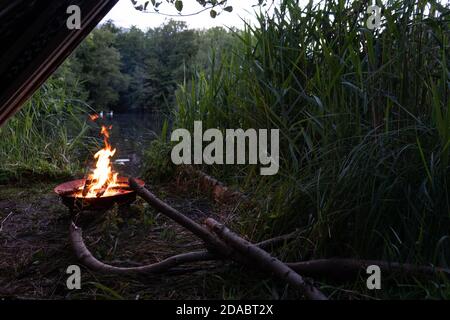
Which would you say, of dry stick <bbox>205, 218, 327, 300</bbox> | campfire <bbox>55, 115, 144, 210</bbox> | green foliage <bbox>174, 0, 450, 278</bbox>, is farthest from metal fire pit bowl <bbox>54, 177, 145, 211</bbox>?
dry stick <bbox>205, 218, 327, 300</bbox>

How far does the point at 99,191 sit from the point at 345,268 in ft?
4.65

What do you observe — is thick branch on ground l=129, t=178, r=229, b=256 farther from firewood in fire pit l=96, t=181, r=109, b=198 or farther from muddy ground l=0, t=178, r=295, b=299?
firewood in fire pit l=96, t=181, r=109, b=198

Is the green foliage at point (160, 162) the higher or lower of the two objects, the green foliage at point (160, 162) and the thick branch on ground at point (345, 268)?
the higher

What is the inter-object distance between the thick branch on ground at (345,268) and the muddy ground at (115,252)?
10 cm

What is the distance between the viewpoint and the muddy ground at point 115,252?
1.32 meters

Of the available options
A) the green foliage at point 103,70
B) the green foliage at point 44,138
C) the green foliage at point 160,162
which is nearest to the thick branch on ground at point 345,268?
the green foliage at point 160,162

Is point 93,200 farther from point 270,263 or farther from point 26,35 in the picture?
point 270,263

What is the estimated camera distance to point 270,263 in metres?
1.22

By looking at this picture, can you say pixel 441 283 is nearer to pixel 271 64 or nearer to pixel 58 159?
pixel 271 64

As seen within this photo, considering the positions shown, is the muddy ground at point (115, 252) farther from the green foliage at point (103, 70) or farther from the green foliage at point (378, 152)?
the green foliage at point (103, 70)

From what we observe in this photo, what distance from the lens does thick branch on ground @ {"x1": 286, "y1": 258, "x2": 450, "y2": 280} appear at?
1.15 m

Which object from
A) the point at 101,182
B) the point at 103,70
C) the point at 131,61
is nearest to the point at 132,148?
the point at 101,182

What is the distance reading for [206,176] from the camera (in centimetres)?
271
